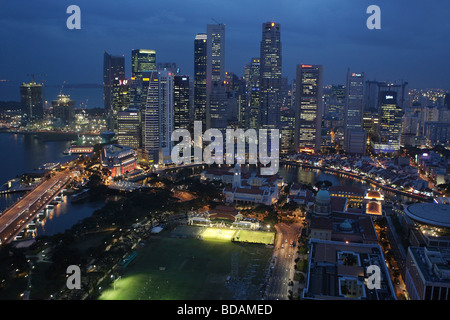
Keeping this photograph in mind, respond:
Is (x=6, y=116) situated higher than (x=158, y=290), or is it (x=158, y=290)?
(x=6, y=116)

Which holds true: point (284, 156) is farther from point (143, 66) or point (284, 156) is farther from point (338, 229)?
point (143, 66)

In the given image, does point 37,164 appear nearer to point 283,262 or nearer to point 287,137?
point 287,137

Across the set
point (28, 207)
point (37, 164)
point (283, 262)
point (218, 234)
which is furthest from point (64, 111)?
point (283, 262)

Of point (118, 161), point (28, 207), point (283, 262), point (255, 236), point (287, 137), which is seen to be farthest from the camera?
point (287, 137)

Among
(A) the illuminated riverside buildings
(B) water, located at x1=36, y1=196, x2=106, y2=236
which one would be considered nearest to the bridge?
(B) water, located at x1=36, y1=196, x2=106, y2=236

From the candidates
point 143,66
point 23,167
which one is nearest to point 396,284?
point 23,167

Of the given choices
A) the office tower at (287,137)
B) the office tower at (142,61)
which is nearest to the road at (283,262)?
the office tower at (287,137)

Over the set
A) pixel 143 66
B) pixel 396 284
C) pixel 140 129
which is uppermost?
pixel 143 66
